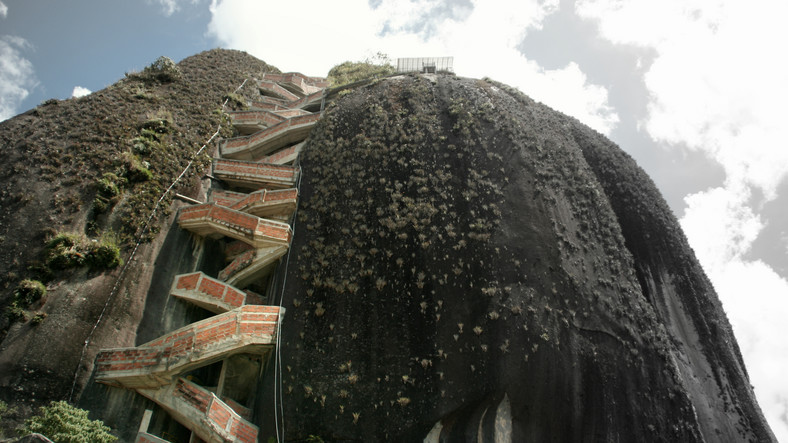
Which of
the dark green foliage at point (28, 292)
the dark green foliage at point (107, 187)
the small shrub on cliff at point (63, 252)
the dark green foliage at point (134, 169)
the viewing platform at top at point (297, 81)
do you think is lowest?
the dark green foliage at point (28, 292)

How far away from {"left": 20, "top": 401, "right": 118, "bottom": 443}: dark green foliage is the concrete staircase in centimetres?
151

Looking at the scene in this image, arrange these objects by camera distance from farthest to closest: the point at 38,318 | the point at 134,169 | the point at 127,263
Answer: the point at 134,169, the point at 127,263, the point at 38,318

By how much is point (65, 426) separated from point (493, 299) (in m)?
11.5

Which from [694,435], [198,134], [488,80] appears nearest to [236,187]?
[198,134]

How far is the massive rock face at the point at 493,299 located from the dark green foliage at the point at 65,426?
477cm

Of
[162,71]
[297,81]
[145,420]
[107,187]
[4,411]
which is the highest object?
[297,81]

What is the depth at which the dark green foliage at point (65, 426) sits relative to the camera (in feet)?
35.4

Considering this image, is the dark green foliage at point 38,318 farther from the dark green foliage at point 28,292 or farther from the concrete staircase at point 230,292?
the concrete staircase at point 230,292

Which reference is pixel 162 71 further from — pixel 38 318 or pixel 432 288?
pixel 432 288

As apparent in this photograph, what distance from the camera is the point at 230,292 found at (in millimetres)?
15617

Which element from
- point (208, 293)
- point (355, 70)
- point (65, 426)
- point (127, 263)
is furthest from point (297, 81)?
point (65, 426)

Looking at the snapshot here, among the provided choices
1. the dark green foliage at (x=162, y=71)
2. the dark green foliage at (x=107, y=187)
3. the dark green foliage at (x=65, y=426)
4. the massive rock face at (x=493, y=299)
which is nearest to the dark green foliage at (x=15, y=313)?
the dark green foliage at (x=65, y=426)

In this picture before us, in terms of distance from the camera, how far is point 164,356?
1323cm

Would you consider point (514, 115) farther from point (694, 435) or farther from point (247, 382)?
point (247, 382)
